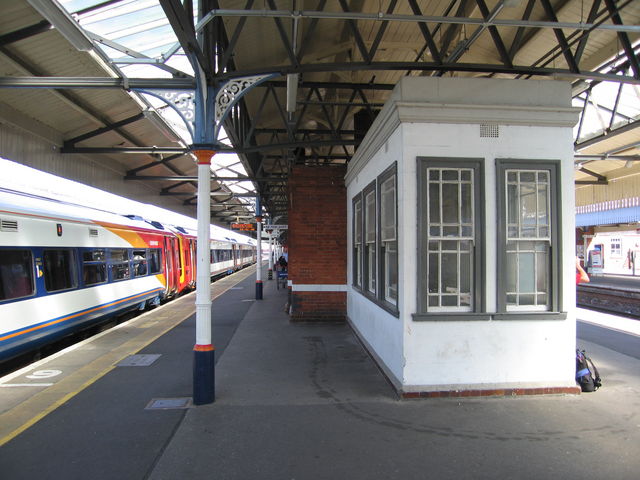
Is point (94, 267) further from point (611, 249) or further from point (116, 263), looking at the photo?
point (611, 249)

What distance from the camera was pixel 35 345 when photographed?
711 centimetres

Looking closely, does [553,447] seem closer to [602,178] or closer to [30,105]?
[30,105]

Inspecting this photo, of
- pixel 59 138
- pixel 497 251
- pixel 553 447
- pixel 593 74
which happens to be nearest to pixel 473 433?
pixel 553 447

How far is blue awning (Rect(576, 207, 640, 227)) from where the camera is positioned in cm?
2138

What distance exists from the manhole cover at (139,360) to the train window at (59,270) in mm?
2089

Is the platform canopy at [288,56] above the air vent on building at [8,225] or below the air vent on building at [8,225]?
above

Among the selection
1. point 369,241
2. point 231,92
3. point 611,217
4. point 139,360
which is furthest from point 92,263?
point 611,217

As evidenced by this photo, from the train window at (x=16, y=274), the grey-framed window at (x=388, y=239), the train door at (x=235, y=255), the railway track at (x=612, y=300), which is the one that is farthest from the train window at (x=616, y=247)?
the train window at (x=16, y=274)

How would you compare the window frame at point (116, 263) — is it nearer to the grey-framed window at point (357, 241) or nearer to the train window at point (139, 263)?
the train window at point (139, 263)

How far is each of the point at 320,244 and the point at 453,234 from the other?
545 centimetres

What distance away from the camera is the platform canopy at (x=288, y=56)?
204 inches

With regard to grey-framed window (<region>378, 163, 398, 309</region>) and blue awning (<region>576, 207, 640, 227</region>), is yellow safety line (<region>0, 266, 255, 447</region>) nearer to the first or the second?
grey-framed window (<region>378, 163, 398, 309</region>)

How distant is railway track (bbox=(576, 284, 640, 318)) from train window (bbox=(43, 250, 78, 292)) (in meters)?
16.5

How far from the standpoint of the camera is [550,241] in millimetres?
5191
